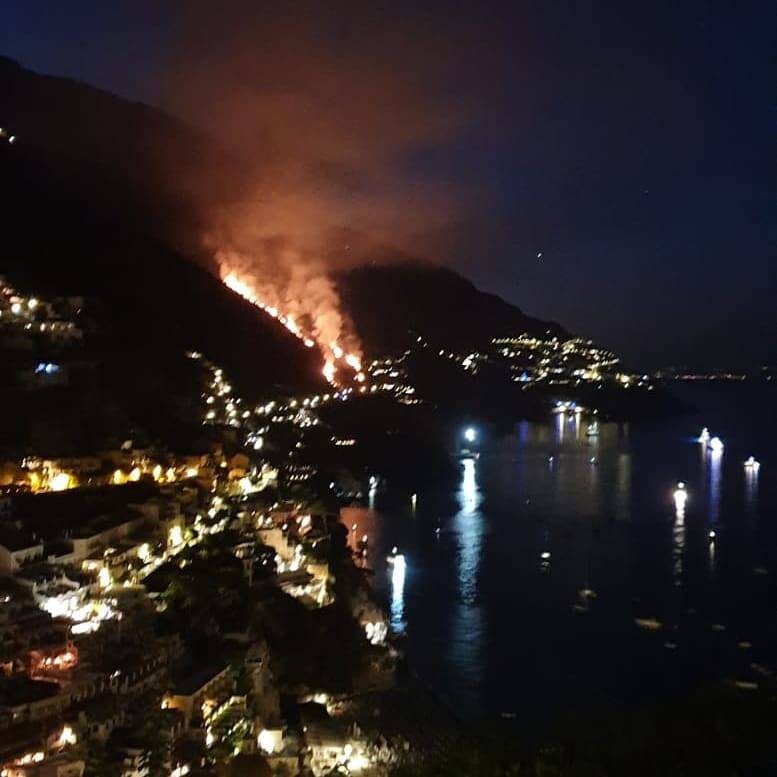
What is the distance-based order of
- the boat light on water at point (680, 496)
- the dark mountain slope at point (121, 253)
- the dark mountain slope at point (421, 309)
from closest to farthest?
the dark mountain slope at point (121, 253)
the boat light on water at point (680, 496)
the dark mountain slope at point (421, 309)

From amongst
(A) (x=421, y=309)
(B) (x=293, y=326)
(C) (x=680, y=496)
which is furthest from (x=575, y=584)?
(A) (x=421, y=309)

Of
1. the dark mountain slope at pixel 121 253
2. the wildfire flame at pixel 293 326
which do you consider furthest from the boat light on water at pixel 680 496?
the wildfire flame at pixel 293 326

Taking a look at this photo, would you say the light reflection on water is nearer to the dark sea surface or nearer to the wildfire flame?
the dark sea surface

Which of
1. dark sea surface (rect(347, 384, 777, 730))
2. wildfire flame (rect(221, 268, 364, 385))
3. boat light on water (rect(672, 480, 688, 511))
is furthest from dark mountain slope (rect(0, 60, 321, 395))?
boat light on water (rect(672, 480, 688, 511))

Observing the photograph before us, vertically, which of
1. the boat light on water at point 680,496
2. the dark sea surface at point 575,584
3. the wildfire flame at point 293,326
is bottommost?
the dark sea surface at point 575,584

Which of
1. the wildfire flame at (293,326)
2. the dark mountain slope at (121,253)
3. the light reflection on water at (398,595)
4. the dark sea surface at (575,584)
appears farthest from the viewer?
the wildfire flame at (293,326)

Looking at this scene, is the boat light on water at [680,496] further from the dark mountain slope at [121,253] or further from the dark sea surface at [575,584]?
the dark mountain slope at [121,253]

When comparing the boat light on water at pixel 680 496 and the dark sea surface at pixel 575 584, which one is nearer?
the dark sea surface at pixel 575 584

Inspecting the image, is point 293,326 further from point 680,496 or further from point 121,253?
point 680,496
